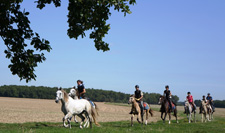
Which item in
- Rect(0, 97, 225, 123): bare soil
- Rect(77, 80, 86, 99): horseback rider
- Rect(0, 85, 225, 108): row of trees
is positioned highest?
Rect(0, 85, 225, 108): row of trees

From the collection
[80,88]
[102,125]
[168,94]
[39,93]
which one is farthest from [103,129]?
[39,93]

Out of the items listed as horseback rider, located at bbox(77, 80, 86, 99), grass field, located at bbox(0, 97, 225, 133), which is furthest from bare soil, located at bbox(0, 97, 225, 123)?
horseback rider, located at bbox(77, 80, 86, 99)

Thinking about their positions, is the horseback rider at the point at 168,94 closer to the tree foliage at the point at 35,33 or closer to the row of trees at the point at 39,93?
the tree foliage at the point at 35,33

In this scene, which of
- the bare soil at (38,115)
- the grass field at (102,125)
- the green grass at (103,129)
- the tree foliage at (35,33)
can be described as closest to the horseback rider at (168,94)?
the grass field at (102,125)

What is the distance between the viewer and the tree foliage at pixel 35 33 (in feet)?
39.5

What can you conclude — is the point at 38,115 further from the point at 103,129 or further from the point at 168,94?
the point at 103,129

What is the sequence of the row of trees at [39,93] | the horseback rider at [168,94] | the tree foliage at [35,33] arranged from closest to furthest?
1. the tree foliage at [35,33]
2. the horseback rider at [168,94]
3. the row of trees at [39,93]

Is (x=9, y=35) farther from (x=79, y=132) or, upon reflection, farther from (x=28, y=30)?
(x=79, y=132)

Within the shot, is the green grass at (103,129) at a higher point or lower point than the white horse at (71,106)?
lower

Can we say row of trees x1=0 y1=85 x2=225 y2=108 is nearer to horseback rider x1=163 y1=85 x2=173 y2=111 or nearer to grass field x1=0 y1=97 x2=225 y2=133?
grass field x1=0 y1=97 x2=225 y2=133

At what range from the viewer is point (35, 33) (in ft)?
43.9

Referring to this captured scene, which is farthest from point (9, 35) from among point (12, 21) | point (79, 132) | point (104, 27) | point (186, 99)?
point (186, 99)

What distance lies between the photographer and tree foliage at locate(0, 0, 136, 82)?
39.5 ft

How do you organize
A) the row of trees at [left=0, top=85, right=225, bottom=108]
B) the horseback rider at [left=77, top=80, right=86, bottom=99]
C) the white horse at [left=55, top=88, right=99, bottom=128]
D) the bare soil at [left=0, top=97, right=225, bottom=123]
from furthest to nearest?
the row of trees at [left=0, top=85, right=225, bottom=108], the bare soil at [left=0, top=97, right=225, bottom=123], the horseback rider at [left=77, top=80, right=86, bottom=99], the white horse at [left=55, top=88, right=99, bottom=128]
